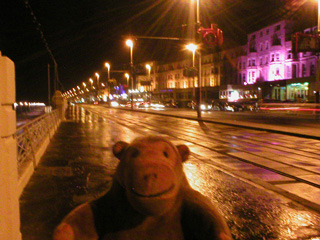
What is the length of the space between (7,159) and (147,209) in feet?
6.48

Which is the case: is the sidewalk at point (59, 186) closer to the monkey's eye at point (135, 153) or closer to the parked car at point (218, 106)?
the monkey's eye at point (135, 153)

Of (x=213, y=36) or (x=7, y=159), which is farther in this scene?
(x=213, y=36)

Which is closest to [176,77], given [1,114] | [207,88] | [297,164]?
[207,88]

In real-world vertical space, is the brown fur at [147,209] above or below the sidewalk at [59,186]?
above

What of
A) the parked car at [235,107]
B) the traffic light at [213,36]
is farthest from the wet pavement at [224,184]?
the parked car at [235,107]

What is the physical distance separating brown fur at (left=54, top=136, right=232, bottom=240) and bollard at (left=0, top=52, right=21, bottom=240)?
1.21 m

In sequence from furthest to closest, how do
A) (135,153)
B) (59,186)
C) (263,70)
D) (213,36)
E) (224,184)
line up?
(263,70) → (213,36) → (224,184) → (59,186) → (135,153)

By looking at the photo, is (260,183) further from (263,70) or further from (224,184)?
(263,70)

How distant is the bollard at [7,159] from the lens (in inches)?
133

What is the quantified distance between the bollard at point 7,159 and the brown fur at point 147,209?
1205 mm

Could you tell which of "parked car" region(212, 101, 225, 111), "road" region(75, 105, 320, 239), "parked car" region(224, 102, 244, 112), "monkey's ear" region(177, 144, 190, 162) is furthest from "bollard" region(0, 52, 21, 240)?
"parked car" region(212, 101, 225, 111)

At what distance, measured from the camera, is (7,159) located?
3.61 metres

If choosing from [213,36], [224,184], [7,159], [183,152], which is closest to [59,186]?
[224,184]

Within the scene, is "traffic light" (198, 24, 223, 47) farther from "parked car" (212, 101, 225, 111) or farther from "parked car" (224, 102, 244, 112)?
"parked car" (212, 101, 225, 111)
